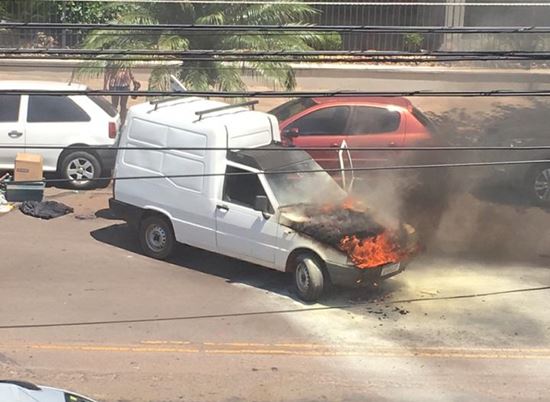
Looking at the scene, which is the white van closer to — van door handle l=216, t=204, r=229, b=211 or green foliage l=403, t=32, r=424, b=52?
van door handle l=216, t=204, r=229, b=211

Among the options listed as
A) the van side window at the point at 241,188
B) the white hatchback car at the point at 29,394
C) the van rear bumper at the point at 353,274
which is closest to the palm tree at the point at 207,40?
the van side window at the point at 241,188

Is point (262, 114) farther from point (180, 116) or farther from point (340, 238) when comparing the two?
point (340, 238)

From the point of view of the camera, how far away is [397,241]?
11031 mm

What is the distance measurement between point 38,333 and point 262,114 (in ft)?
14.8

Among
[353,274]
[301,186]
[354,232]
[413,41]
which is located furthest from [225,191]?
[413,41]

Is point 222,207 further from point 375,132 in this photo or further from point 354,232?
point 375,132

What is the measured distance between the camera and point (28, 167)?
14.9m

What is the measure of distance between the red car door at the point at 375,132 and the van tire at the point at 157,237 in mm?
3681

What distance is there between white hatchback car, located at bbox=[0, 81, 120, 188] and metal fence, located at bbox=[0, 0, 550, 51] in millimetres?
4557

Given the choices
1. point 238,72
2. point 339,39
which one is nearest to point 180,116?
point 238,72

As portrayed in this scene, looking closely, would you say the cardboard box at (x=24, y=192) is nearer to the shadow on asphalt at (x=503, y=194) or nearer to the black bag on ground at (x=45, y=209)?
the black bag on ground at (x=45, y=209)

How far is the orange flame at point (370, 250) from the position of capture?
34.8 feet

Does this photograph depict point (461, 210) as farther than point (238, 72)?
No

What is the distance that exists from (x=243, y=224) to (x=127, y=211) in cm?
214
